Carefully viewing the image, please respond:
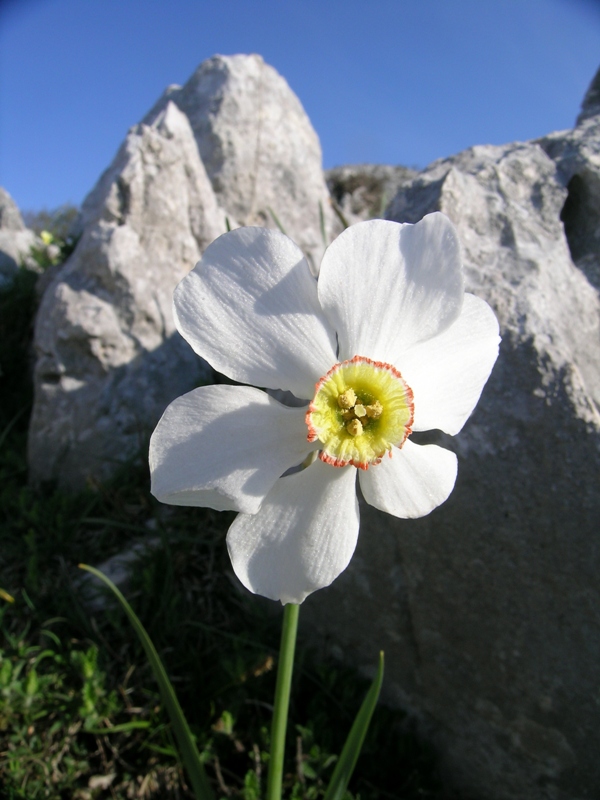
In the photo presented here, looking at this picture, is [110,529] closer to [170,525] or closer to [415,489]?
[170,525]

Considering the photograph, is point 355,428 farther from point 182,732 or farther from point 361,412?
point 182,732

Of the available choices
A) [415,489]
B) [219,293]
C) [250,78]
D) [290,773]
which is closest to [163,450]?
[219,293]

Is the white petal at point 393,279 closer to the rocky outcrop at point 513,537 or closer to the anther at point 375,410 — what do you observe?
the anther at point 375,410

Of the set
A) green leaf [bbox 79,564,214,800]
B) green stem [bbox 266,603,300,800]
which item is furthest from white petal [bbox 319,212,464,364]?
green leaf [bbox 79,564,214,800]

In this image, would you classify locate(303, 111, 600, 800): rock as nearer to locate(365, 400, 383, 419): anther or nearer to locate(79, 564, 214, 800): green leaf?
locate(365, 400, 383, 419): anther

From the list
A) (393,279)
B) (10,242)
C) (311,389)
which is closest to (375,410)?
(311,389)

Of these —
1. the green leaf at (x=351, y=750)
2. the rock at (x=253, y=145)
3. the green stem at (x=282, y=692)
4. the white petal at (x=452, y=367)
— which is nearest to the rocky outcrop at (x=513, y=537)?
the white petal at (x=452, y=367)
